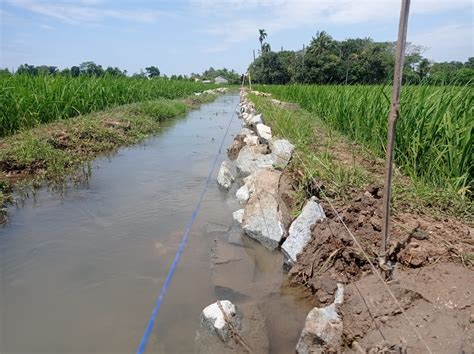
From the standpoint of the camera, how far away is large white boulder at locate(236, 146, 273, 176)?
15.6ft

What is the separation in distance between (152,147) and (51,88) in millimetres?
2475

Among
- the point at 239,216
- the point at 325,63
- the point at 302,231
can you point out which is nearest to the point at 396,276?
the point at 302,231

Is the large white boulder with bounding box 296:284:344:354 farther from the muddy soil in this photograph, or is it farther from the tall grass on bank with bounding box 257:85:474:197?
the tall grass on bank with bounding box 257:85:474:197

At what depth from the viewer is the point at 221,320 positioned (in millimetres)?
1952

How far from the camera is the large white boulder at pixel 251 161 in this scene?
4754mm

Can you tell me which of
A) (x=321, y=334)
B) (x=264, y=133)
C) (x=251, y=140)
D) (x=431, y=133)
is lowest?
(x=321, y=334)

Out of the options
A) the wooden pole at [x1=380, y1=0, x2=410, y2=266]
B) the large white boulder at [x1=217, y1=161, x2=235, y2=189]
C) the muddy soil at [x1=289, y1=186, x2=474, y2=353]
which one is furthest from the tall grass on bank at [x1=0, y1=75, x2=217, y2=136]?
the wooden pole at [x1=380, y1=0, x2=410, y2=266]

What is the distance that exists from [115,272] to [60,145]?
3.82 m

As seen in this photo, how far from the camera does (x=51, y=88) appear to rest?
7.26 meters

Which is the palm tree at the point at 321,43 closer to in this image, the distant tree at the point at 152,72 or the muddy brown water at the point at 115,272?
the distant tree at the point at 152,72

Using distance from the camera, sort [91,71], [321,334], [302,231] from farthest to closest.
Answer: [91,71], [302,231], [321,334]

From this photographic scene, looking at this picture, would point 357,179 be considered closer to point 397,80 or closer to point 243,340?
point 397,80

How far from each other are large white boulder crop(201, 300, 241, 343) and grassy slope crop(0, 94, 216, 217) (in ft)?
9.41

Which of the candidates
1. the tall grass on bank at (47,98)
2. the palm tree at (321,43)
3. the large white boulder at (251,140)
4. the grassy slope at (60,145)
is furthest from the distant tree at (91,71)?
the palm tree at (321,43)
